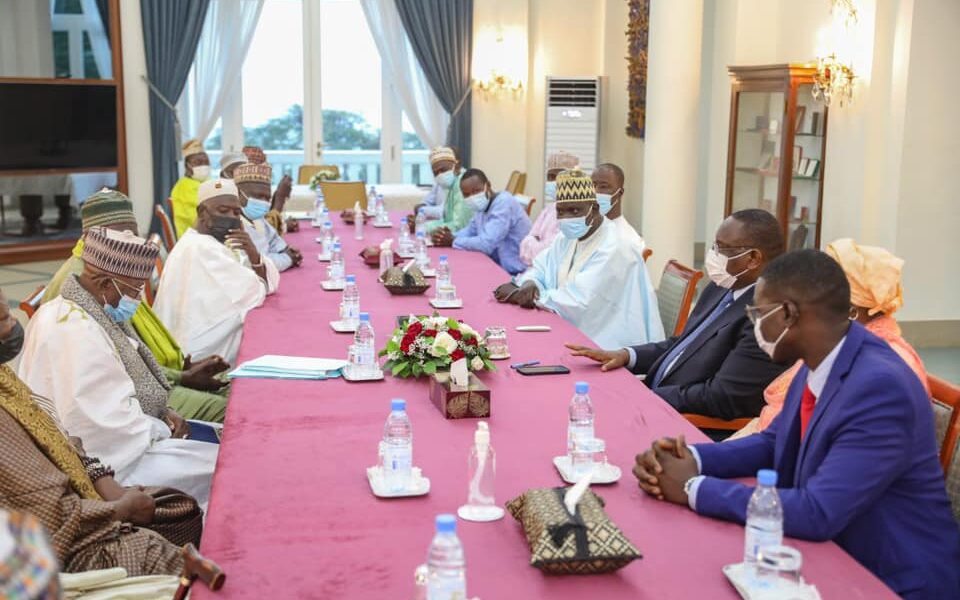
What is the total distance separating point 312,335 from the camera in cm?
446

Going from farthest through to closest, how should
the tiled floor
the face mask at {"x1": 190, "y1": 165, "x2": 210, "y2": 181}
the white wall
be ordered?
the white wall
the face mask at {"x1": 190, "y1": 165, "x2": 210, "y2": 181}
the tiled floor

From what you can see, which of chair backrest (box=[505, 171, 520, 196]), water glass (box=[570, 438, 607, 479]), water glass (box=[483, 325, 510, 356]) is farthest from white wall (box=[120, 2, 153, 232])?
water glass (box=[570, 438, 607, 479])

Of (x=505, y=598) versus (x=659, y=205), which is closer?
(x=505, y=598)

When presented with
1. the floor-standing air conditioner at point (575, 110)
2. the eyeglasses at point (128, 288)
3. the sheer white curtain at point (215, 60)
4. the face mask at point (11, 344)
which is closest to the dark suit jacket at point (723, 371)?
the eyeglasses at point (128, 288)

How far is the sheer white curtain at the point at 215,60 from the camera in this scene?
12242mm

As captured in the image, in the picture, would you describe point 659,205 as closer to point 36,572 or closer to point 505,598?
point 505,598

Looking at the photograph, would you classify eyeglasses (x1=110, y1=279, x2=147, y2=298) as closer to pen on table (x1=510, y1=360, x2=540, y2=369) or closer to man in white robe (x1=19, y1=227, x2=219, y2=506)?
man in white robe (x1=19, y1=227, x2=219, y2=506)

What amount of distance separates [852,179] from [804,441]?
5774 millimetres

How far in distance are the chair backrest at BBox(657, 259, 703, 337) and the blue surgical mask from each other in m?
0.45

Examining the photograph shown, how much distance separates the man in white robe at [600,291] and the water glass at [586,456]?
7.66ft

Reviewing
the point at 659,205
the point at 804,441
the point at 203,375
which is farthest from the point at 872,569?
the point at 659,205

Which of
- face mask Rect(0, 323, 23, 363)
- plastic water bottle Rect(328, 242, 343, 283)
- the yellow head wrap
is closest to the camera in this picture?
face mask Rect(0, 323, 23, 363)

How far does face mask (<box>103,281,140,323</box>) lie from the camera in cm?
361

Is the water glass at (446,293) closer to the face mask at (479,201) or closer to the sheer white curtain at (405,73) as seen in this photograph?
the face mask at (479,201)
